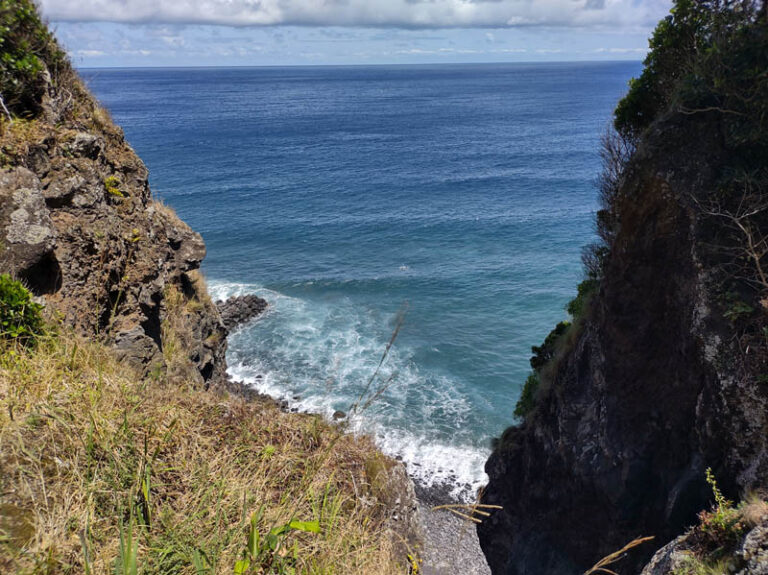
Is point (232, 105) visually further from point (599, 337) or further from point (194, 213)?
point (599, 337)

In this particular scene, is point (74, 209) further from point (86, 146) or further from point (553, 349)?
point (553, 349)

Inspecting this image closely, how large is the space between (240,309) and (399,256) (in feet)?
53.5

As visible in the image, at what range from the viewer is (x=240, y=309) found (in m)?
41.2

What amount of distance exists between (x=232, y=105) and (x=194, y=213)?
11191cm

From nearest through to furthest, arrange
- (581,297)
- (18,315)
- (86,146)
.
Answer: (18,315) < (86,146) < (581,297)

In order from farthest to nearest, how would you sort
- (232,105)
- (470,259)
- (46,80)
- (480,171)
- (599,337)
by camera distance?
(232,105), (480,171), (470,259), (599,337), (46,80)

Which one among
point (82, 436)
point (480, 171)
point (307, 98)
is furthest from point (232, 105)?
point (82, 436)

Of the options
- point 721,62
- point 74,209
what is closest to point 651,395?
point 721,62

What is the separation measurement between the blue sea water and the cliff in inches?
307

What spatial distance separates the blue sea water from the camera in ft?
106

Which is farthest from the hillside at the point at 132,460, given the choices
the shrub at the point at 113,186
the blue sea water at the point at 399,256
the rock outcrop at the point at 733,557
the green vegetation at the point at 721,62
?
the green vegetation at the point at 721,62

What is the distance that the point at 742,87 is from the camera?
13.5m

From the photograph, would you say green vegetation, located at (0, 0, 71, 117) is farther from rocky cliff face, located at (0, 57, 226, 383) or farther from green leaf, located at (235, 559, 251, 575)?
green leaf, located at (235, 559, 251, 575)

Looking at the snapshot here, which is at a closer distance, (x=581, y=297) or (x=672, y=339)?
(x=672, y=339)
